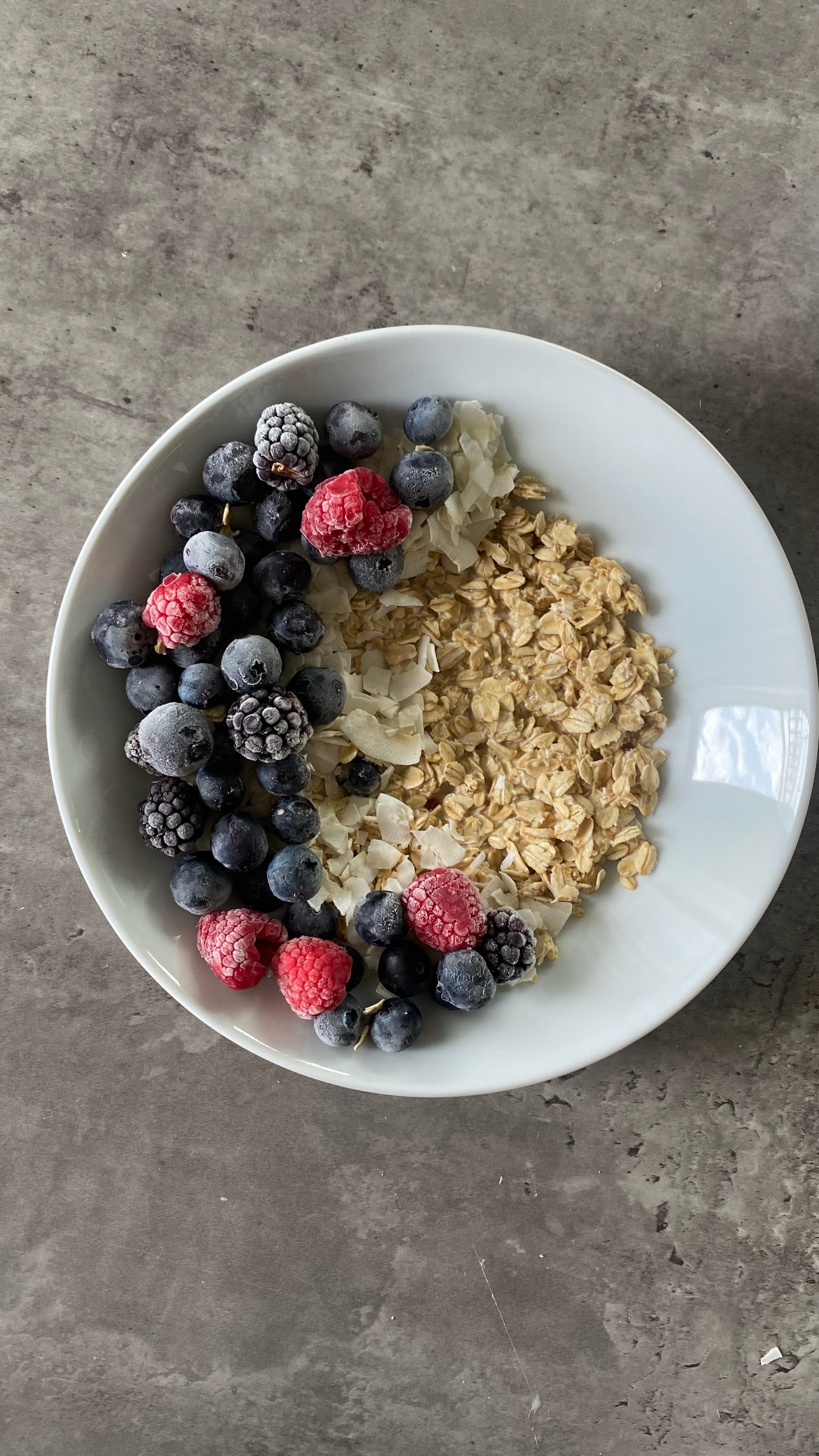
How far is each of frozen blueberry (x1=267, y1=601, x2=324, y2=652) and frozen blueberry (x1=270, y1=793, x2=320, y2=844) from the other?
195mm

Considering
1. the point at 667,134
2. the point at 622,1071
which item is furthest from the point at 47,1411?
the point at 667,134

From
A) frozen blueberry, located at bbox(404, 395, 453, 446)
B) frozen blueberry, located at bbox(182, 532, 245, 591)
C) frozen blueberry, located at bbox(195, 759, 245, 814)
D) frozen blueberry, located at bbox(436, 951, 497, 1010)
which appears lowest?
frozen blueberry, located at bbox(436, 951, 497, 1010)

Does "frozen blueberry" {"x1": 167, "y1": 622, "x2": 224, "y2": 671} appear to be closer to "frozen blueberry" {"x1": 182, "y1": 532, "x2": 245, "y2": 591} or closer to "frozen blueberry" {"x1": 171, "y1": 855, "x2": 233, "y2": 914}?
"frozen blueberry" {"x1": 182, "y1": 532, "x2": 245, "y2": 591}

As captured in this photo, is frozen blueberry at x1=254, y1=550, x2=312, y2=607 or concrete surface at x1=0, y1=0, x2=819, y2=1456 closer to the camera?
frozen blueberry at x1=254, y1=550, x2=312, y2=607

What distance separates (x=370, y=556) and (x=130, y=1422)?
1484 millimetres

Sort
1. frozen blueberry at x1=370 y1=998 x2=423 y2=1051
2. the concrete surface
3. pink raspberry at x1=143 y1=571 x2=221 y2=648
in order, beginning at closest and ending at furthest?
pink raspberry at x1=143 y1=571 x2=221 y2=648 < frozen blueberry at x1=370 y1=998 x2=423 y2=1051 < the concrete surface

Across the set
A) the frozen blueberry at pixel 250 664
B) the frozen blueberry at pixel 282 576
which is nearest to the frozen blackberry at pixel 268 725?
the frozen blueberry at pixel 250 664

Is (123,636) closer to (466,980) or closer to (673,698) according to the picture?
(466,980)

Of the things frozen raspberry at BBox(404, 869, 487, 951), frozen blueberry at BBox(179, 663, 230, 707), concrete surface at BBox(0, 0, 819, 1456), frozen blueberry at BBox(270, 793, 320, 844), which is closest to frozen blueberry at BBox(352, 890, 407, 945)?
frozen raspberry at BBox(404, 869, 487, 951)

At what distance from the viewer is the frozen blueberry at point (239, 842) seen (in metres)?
1.09

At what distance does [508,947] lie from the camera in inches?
43.9

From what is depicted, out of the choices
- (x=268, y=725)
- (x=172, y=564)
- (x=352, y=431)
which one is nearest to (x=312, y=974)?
(x=268, y=725)

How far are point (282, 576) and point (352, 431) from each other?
204mm

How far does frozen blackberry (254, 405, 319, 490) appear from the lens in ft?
3.44
